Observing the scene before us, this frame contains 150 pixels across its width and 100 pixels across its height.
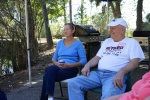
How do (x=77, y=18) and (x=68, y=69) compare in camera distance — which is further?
(x=77, y=18)

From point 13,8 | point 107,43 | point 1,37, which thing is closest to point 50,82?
point 107,43

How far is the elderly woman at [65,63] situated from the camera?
12.2 ft

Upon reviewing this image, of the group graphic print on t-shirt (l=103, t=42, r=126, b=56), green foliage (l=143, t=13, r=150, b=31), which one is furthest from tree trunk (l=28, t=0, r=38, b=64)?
green foliage (l=143, t=13, r=150, b=31)

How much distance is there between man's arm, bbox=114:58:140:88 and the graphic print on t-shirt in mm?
215

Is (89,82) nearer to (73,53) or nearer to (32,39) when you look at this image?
(73,53)

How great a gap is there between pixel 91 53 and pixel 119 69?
1.18 meters

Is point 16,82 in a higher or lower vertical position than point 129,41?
lower

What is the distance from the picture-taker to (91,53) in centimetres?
444

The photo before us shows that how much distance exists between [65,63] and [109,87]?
0.95m

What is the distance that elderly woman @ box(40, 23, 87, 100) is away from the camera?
12.2 feet

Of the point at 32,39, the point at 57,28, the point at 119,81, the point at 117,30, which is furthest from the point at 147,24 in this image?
the point at 119,81

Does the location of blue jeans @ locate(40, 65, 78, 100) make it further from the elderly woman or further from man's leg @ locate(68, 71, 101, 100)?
man's leg @ locate(68, 71, 101, 100)

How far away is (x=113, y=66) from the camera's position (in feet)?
11.0

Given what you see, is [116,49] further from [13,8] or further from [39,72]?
[13,8]
